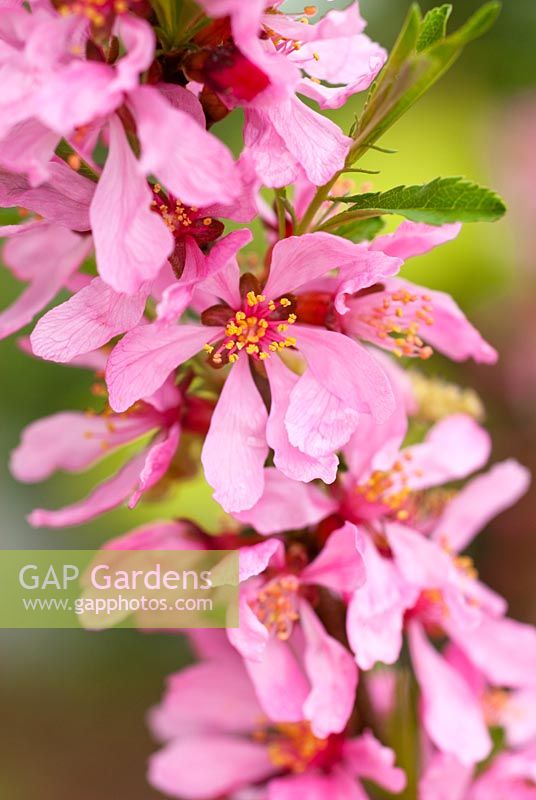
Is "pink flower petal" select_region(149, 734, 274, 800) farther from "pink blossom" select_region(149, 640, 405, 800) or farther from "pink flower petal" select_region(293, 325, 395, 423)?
"pink flower petal" select_region(293, 325, 395, 423)

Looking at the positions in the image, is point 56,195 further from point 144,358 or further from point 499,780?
point 499,780

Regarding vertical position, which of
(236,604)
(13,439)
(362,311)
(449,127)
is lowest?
(13,439)

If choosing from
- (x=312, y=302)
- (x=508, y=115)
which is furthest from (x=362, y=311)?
(x=508, y=115)

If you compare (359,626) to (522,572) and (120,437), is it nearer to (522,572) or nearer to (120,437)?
(120,437)

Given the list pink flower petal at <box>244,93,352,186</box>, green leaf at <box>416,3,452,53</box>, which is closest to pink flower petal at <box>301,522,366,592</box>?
pink flower petal at <box>244,93,352,186</box>

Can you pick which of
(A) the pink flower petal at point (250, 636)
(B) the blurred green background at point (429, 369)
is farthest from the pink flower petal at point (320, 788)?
(B) the blurred green background at point (429, 369)

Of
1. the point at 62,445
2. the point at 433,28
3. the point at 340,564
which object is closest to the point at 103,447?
the point at 62,445
